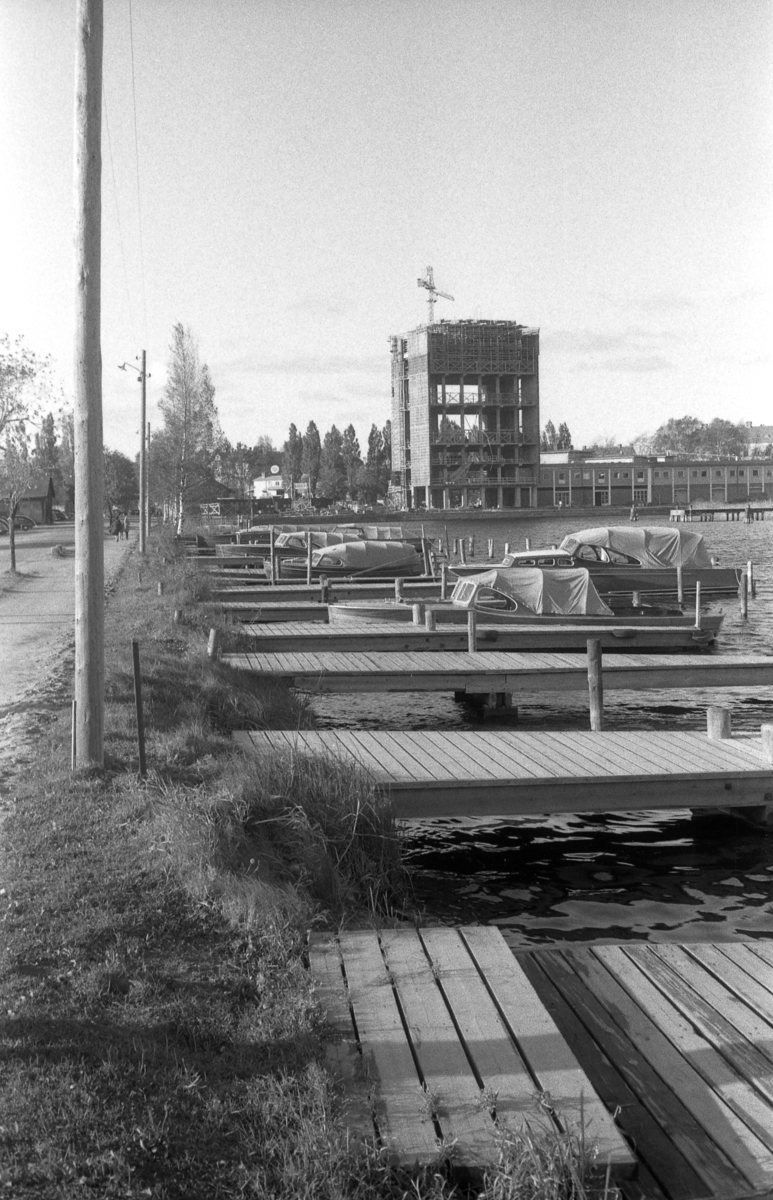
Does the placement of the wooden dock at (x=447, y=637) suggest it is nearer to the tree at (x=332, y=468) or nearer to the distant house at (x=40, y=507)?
the distant house at (x=40, y=507)

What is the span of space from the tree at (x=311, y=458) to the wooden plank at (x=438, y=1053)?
574 feet

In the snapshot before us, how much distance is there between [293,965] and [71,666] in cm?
1131

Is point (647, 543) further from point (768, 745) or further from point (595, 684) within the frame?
point (768, 745)

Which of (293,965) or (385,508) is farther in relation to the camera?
(385,508)

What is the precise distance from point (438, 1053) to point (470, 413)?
159 meters

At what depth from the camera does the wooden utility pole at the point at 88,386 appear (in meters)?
9.68

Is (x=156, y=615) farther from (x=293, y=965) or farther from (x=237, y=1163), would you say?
(x=237, y=1163)

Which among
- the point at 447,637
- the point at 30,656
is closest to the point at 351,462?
the point at 447,637

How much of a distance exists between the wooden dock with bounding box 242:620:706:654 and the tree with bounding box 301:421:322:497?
517 ft

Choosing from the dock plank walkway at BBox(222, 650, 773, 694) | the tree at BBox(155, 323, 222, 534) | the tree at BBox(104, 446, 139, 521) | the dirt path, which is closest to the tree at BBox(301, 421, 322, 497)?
the tree at BBox(104, 446, 139, 521)

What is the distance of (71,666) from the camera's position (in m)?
16.7

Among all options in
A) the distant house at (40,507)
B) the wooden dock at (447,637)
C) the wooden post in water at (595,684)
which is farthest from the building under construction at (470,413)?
the wooden post in water at (595,684)

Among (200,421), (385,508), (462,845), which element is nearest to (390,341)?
(385,508)

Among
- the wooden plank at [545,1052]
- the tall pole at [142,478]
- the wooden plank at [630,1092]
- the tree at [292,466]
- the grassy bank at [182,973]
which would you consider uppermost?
the tree at [292,466]
